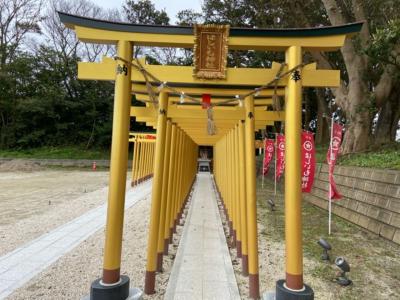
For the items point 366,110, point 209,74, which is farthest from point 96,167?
point 209,74

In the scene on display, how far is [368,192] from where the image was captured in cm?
694

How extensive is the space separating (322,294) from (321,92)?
1591 cm

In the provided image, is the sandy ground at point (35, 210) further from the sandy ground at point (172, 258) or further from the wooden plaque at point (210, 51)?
the wooden plaque at point (210, 51)

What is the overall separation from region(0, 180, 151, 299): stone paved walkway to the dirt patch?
19.6 meters

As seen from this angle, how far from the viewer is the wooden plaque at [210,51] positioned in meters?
2.99

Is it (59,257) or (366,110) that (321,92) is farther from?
(59,257)

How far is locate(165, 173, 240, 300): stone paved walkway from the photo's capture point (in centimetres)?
364

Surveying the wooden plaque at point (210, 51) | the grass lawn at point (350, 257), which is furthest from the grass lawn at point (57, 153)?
the wooden plaque at point (210, 51)

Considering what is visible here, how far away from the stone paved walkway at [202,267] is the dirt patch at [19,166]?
21511 millimetres

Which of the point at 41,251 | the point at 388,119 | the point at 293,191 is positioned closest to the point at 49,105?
the point at 388,119

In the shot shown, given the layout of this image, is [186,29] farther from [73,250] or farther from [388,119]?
[388,119]

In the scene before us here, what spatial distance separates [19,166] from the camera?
25.3 metres

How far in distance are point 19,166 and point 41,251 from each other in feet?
76.2

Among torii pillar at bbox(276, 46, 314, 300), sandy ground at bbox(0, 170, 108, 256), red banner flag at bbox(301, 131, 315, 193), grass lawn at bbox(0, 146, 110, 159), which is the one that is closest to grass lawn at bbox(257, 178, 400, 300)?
red banner flag at bbox(301, 131, 315, 193)
